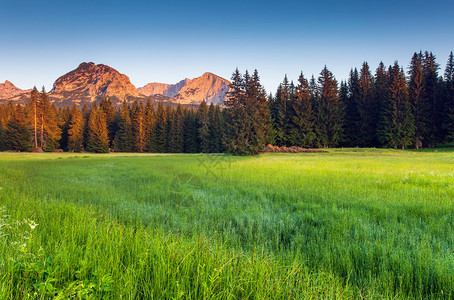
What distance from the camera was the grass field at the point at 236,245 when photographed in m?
1.77

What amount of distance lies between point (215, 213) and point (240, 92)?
34315 millimetres

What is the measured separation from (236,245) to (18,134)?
213 ft

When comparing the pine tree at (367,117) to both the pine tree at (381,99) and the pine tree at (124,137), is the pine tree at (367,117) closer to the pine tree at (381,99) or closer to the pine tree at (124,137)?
the pine tree at (381,99)

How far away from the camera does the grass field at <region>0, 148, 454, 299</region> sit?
1770 millimetres

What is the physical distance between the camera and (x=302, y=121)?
151 ft

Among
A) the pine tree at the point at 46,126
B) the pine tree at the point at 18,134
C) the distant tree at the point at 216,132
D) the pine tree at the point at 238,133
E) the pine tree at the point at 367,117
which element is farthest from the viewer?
the distant tree at the point at 216,132

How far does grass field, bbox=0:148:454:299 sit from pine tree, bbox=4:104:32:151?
5620 cm

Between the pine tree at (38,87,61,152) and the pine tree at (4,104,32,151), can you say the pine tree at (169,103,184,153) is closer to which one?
the pine tree at (38,87,61,152)

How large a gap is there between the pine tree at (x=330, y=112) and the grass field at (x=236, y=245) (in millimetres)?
41586

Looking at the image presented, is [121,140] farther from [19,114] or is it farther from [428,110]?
[428,110]

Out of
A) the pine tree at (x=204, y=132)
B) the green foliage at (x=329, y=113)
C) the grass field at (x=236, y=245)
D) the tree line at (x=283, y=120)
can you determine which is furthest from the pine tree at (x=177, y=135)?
the grass field at (x=236, y=245)

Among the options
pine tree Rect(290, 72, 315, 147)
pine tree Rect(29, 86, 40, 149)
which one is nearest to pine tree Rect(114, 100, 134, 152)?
pine tree Rect(29, 86, 40, 149)

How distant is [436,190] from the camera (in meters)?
6.36

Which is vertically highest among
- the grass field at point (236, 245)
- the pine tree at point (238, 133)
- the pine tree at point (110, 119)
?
the pine tree at point (110, 119)
